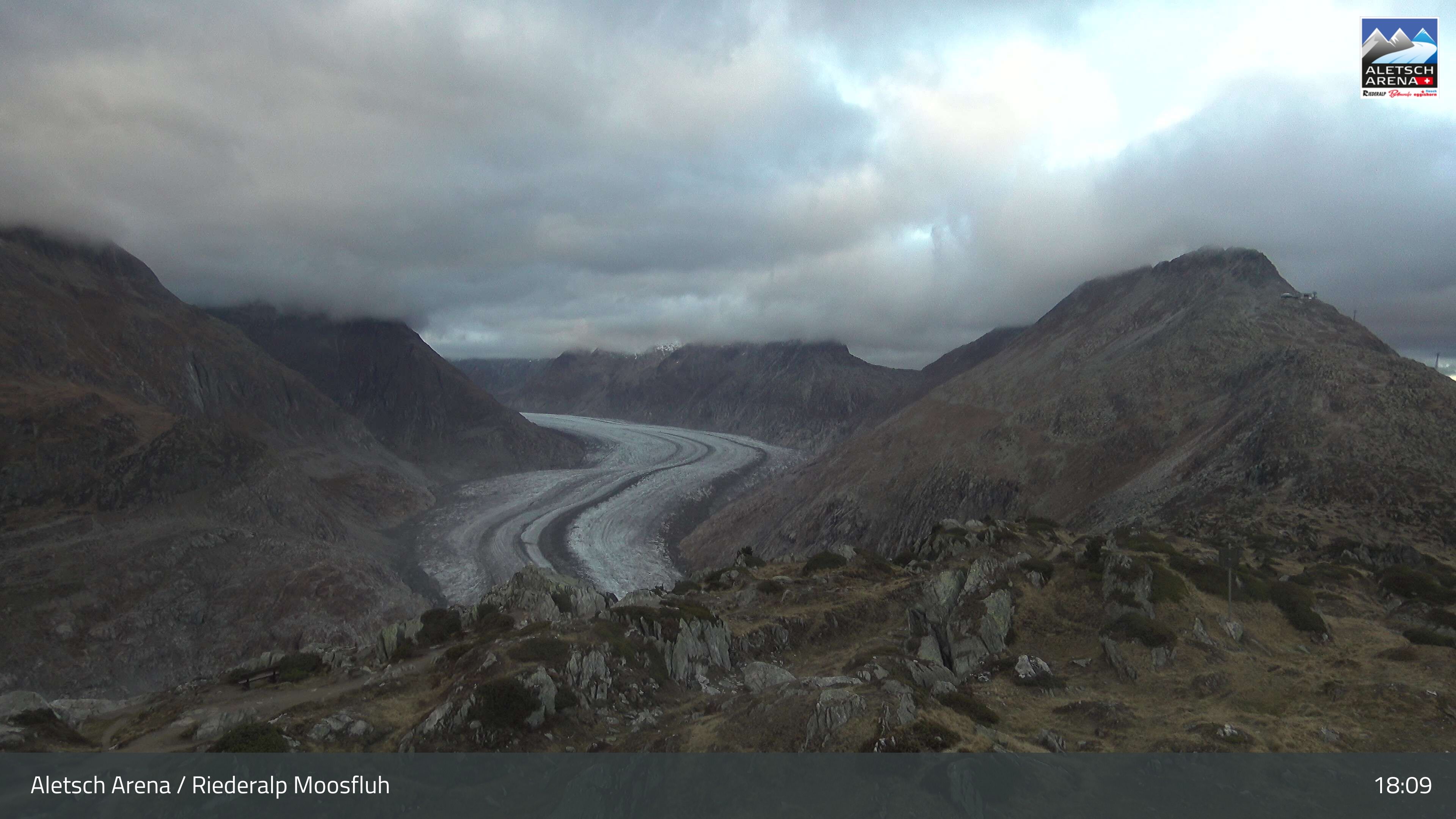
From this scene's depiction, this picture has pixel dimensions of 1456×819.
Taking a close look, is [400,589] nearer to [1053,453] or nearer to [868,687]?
[868,687]

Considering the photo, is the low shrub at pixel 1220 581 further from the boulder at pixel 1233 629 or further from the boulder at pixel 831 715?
the boulder at pixel 831 715

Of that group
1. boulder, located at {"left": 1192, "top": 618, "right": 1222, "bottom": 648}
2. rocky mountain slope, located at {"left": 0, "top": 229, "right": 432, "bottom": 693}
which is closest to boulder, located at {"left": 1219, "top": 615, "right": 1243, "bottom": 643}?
boulder, located at {"left": 1192, "top": 618, "right": 1222, "bottom": 648}

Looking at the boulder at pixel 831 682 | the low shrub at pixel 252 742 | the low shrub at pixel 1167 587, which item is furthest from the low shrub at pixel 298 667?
the low shrub at pixel 1167 587

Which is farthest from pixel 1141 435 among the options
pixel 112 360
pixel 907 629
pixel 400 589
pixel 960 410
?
pixel 112 360

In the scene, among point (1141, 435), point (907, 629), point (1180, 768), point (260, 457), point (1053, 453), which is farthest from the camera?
point (260, 457)

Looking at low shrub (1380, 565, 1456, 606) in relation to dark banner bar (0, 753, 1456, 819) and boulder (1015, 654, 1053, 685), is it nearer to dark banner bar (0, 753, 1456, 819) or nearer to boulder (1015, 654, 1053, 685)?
dark banner bar (0, 753, 1456, 819)

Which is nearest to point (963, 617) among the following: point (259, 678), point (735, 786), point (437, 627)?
point (735, 786)

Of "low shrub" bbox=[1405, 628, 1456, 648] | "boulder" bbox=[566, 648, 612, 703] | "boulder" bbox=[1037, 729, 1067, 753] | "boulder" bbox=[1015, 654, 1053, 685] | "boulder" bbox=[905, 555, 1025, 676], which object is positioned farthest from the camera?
"boulder" bbox=[905, 555, 1025, 676]
